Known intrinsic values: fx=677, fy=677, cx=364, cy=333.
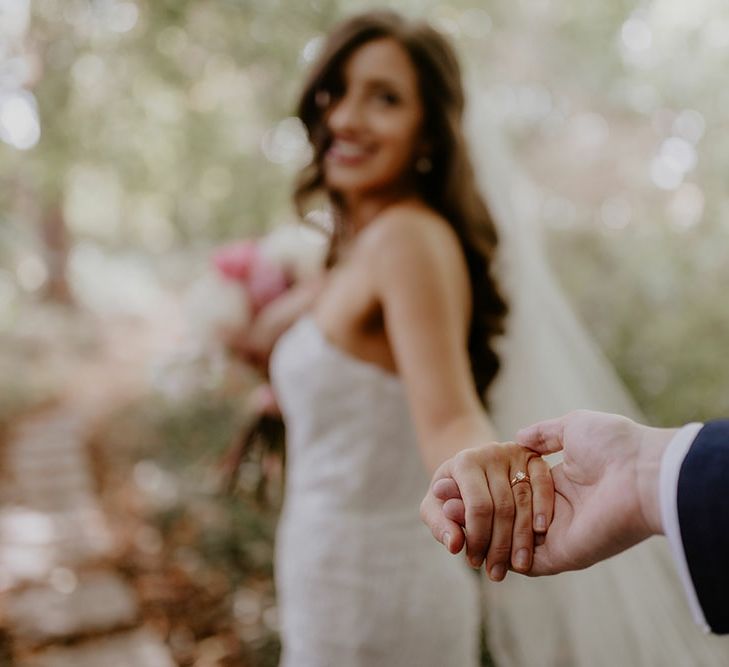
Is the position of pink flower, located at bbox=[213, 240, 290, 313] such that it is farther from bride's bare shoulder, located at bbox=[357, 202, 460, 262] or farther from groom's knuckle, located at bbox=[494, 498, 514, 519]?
groom's knuckle, located at bbox=[494, 498, 514, 519]

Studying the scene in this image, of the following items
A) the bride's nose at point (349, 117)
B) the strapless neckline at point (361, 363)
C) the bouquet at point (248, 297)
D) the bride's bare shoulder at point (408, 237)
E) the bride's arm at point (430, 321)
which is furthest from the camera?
the bouquet at point (248, 297)

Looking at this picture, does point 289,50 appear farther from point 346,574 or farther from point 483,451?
point 483,451

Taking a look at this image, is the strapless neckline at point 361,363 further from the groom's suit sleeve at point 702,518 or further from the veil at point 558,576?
the groom's suit sleeve at point 702,518

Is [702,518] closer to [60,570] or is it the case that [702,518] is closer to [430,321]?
[430,321]

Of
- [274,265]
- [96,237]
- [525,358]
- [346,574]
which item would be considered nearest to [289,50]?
[274,265]

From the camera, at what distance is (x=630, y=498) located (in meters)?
0.68

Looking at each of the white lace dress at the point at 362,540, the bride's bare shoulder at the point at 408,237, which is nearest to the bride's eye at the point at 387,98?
the bride's bare shoulder at the point at 408,237

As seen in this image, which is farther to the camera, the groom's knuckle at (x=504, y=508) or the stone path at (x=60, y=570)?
the stone path at (x=60, y=570)

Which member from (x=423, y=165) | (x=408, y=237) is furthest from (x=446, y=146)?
(x=408, y=237)

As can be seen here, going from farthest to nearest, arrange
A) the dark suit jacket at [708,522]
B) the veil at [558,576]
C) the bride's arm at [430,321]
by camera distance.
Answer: the veil at [558,576] → the bride's arm at [430,321] → the dark suit jacket at [708,522]

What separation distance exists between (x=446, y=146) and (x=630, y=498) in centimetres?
116

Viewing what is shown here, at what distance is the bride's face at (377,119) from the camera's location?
Result: 1.60 m

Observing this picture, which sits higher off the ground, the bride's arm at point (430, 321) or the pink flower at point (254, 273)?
the pink flower at point (254, 273)

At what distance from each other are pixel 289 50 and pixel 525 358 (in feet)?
5.97
